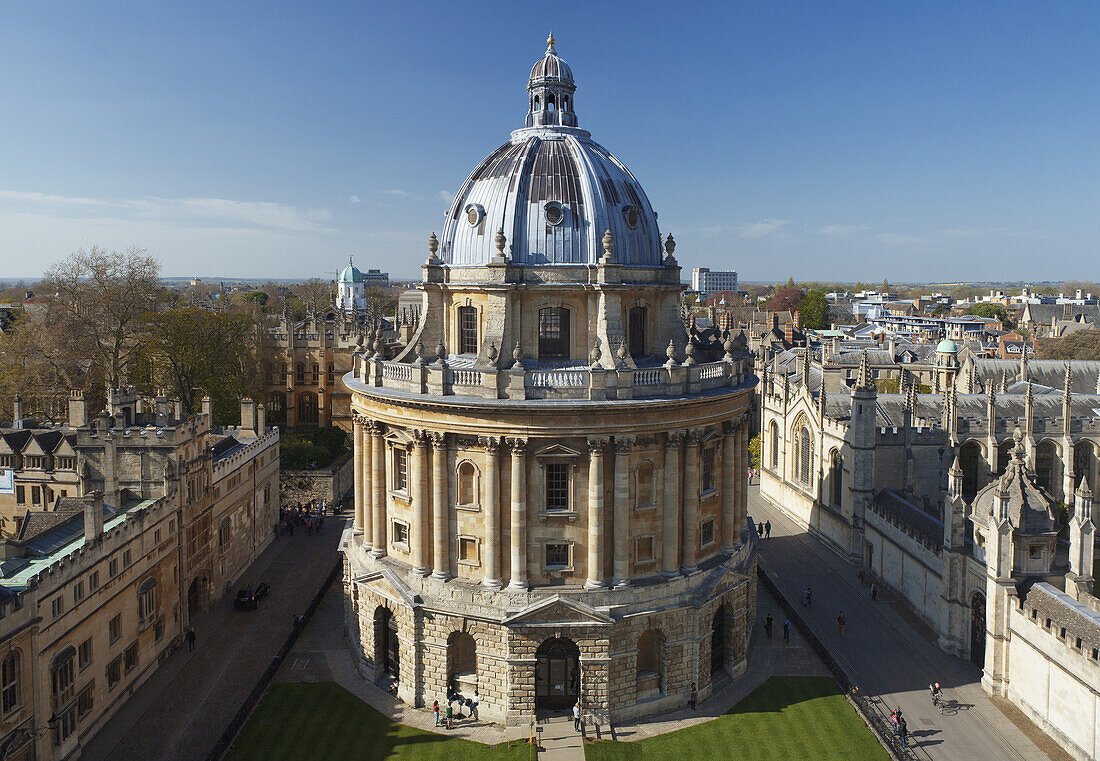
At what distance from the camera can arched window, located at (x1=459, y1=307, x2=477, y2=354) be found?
38188 millimetres

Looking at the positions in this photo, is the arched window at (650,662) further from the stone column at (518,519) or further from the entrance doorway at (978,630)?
the entrance doorway at (978,630)

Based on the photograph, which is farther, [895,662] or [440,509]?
[895,662]

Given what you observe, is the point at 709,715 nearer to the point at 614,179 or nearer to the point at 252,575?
the point at 614,179

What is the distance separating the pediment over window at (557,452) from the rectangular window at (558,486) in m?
0.60

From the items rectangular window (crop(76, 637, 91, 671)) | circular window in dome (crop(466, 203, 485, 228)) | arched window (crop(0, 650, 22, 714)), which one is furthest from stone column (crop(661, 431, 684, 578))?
arched window (crop(0, 650, 22, 714))

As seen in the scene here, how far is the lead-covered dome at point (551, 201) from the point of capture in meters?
37.0

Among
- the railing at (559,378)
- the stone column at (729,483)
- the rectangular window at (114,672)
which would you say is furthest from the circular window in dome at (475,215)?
the rectangular window at (114,672)

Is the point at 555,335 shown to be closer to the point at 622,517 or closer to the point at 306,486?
the point at 622,517

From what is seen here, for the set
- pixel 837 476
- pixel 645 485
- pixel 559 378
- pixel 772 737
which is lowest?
pixel 772 737

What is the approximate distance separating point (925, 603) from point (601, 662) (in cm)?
2108

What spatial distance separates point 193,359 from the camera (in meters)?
71.1

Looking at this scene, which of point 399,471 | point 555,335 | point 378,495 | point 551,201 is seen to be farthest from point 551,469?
point 551,201

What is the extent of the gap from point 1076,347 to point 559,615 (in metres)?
98.3

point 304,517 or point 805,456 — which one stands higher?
point 805,456
